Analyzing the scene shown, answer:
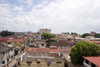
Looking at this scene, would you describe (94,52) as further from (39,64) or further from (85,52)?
(39,64)

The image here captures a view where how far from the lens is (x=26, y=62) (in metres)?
17.8

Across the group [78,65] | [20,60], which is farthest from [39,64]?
[78,65]

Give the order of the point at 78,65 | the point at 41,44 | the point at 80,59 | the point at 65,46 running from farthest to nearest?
the point at 41,44, the point at 65,46, the point at 78,65, the point at 80,59

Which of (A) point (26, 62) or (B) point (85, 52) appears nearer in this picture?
(B) point (85, 52)

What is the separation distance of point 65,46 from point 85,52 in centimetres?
1919

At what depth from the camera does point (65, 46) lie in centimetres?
3525

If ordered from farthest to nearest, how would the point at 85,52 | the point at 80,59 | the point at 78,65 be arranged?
the point at 78,65 < the point at 80,59 < the point at 85,52

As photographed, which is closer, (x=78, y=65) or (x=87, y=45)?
(x=87, y=45)

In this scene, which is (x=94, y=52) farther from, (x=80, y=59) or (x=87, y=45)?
(x=80, y=59)

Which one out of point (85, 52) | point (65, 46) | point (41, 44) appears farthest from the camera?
point (41, 44)

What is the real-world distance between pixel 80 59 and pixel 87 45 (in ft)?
10.3

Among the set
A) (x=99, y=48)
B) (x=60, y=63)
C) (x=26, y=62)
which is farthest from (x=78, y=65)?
(x=26, y=62)

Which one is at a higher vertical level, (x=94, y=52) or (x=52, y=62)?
(x=94, y=52)

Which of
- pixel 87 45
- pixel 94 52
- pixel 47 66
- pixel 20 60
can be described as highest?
pixel 87 45
